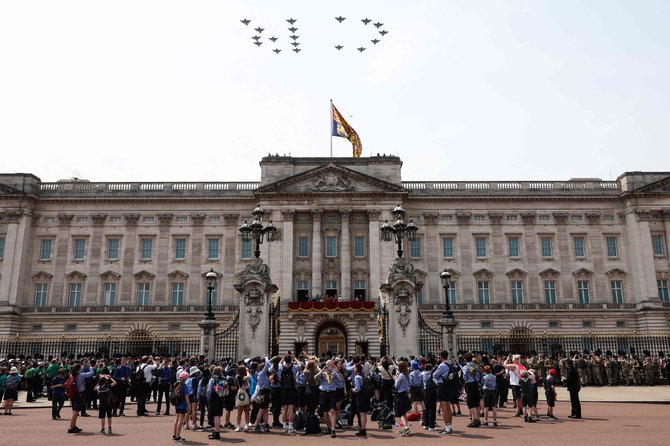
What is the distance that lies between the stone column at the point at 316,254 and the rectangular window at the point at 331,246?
3.28 ft

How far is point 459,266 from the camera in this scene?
2132 inches

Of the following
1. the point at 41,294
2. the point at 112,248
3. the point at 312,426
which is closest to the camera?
the point at 312,426

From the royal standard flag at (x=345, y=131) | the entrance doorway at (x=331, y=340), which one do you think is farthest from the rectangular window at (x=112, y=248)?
the royal standard flag at (x=345, y=131)

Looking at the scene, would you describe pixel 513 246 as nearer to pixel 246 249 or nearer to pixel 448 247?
pixel 448 247

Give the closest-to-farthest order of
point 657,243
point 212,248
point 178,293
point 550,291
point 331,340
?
point 331,340 < point 178,293 < point 550,291 < point 657,243 < point 212,248

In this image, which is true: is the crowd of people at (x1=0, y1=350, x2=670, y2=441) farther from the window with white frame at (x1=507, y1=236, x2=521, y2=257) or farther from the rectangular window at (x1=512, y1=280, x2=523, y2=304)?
the window with white frame at (x1=507, y1=236, x2=521, y2=257)

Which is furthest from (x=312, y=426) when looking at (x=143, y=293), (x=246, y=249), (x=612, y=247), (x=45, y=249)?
(x=612, y=247)

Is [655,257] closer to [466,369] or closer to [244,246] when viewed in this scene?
[244,246]

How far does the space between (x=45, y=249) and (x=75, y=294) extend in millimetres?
5736

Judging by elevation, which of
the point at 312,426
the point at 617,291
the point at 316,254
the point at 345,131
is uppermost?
the point at 345,131

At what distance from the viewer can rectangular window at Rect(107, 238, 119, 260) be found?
5437 centimetres

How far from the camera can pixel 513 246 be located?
54.9 m

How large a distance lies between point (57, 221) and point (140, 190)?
340 inches

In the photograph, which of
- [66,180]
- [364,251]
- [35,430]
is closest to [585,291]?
[364,251]
